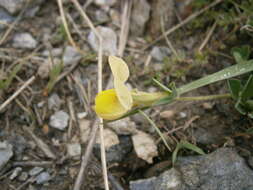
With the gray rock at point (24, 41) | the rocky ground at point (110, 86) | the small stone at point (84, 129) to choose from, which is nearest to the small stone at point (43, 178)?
the rocky ground at point (110, 86)

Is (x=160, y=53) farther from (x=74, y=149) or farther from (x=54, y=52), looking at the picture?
(x=74, y=149)

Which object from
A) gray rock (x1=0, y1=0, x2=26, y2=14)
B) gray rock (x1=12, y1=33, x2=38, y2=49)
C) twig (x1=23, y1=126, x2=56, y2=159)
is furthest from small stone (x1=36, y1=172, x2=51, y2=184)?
gray rock (x1=0, y1=0, x2=26, y2=14)

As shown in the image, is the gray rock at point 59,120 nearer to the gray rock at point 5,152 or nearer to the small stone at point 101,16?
the gray rock at point 5,152

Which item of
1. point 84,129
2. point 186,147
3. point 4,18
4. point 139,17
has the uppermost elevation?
point 4,18

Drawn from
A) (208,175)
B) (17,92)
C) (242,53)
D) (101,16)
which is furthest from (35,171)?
(242,53)

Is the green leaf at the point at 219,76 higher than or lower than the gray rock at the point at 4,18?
lower

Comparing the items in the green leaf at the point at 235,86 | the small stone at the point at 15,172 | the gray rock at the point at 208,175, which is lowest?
the gray rock at the point at 208,175

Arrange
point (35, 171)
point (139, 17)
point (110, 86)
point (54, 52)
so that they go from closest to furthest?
1. point (35, 171)
2. point (110, 86)
3. point (54, 52)
4. point (139, 17)
